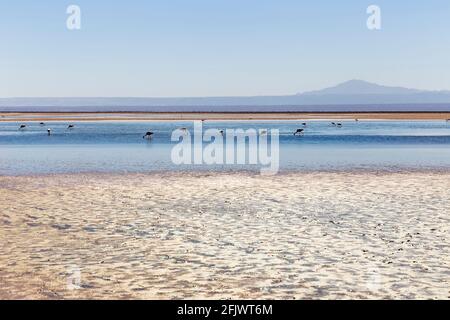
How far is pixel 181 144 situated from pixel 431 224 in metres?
29.5

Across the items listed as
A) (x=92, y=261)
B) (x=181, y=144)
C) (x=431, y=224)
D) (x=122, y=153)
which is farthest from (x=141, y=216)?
(x=181, y=144)

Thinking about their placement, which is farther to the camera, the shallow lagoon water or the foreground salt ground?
the shallow lagoon water

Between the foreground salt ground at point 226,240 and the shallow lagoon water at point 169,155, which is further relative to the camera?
the shallow lagoon water at point 169,155

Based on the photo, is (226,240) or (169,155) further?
(169,155)

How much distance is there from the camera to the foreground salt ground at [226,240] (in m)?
8.86

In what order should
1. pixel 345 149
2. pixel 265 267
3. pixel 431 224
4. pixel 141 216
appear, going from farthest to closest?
pixel 345 149, pixel 141 216, pixel 431 224, pixel 265 267

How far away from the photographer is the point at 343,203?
1631 centimetres

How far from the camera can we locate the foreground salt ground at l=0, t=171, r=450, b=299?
29.1ft

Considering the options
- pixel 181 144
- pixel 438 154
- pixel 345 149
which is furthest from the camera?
pixel 181 144

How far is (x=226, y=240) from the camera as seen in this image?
39.1 feet
